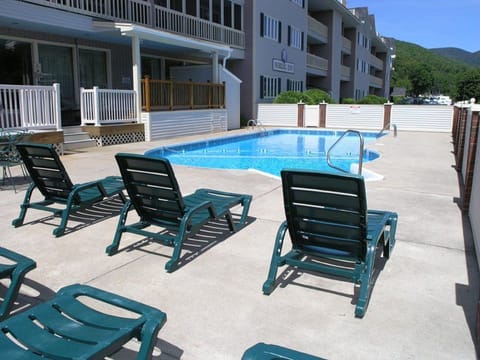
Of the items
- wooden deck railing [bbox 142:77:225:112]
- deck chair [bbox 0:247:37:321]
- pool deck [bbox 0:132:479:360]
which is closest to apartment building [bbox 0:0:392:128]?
wooden deck railing [bbox 142:77:225:112]

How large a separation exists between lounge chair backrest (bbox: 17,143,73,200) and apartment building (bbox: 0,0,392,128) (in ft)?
27.1

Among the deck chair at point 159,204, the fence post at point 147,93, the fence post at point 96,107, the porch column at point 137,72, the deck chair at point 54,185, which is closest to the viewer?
the deck chair at point 159,204

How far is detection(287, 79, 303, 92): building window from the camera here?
30938mm

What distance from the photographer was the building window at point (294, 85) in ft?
102

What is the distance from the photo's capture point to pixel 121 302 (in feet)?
8.60

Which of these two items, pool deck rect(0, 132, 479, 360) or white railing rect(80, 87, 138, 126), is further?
white railing rect(80, 87, 138, 126)

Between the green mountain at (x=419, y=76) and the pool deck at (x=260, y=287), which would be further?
the green mountain at (x=419, y=76)

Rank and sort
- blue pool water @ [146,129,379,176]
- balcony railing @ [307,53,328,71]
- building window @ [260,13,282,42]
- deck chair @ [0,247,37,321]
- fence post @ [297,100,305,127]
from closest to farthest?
deck chair @ [0,247,37,321]
blue pool water @ [146,129,379,176]
fence post @ [297,100,305,127]
building window @ [260,13,282,42]
balcony railing @ [307,53,328,71]

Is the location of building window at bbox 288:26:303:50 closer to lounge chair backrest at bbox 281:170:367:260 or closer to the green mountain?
lounge chair backrest at bbox 281:170:367:260

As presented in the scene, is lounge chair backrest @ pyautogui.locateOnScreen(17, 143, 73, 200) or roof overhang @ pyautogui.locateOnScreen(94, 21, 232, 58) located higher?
roof overhang @ pyautogui.locateOnScreen(94, 21, 232, 58)

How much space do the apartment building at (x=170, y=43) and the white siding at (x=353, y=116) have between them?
4.60 metres

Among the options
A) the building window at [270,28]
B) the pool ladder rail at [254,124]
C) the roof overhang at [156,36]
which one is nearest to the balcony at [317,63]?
the building window at [270,28]

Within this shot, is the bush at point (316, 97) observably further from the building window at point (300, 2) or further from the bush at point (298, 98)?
the building window at point (300, 2)

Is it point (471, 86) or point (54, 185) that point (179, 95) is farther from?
point (471, 86)
